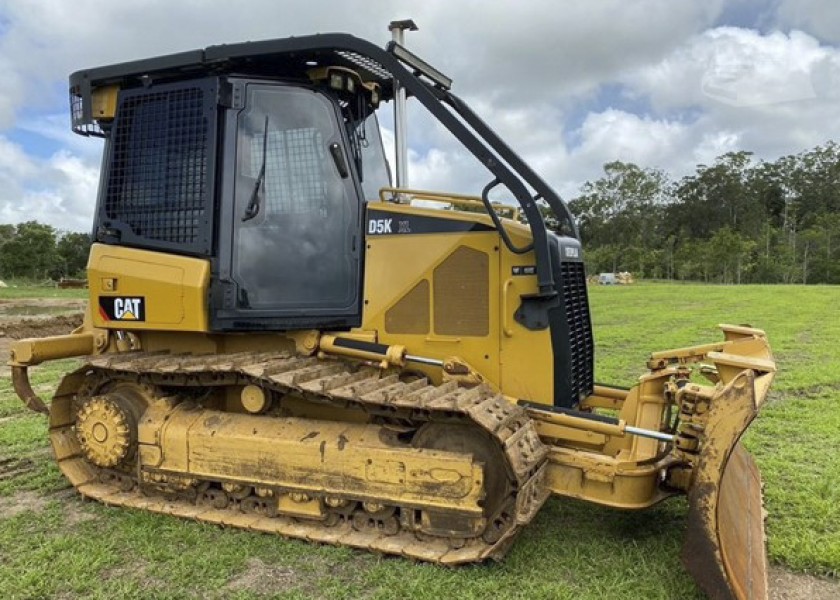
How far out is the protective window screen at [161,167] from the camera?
16.2ft

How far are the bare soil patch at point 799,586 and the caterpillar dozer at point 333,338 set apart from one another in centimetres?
20

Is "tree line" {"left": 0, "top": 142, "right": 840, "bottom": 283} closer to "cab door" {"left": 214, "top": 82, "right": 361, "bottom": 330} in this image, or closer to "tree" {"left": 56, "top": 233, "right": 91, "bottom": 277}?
"tree" {"left": 56, "top": 233, "right": 91, "bottom": 277}

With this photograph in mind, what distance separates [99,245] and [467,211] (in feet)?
8.96

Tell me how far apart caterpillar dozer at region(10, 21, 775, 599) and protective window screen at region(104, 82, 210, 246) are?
0.06 ft

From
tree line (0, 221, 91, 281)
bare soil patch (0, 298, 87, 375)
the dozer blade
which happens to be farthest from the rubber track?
tree line (0, 221, 91, 281)

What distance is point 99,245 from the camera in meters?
5.29

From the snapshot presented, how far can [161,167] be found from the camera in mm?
5109

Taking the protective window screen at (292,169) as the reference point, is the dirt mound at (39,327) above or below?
below

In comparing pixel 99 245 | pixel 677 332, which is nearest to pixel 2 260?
pixel 677 332

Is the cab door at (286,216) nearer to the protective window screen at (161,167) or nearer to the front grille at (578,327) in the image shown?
the protective window screen at (161,167)

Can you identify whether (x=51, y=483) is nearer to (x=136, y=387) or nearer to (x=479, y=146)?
(x=136, y=387)

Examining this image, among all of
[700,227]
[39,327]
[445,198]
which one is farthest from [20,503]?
[700,227]

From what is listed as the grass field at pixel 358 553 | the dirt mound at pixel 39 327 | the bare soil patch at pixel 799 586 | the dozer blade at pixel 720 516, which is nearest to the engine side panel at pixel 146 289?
the grass field at pixel 358 553

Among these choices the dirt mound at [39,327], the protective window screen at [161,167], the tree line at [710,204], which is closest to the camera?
the protective window screen at [161,167]
